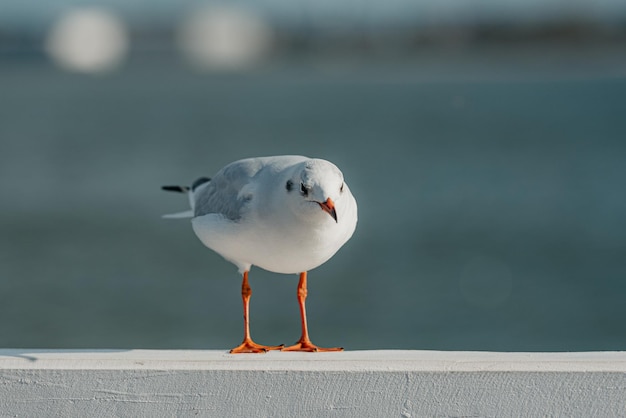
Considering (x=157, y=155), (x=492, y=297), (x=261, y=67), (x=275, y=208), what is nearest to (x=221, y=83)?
(x=261, y=67)

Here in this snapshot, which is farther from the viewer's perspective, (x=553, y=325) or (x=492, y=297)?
(x=492, y=297)

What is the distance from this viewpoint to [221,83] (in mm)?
61344

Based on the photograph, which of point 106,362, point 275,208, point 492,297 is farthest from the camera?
point 492,297

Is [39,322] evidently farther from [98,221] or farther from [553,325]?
[98,221]

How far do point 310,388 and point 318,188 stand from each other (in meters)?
0.65

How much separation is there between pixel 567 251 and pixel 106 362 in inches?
493

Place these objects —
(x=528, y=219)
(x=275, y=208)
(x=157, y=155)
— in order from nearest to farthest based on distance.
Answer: (x=275, y=208) < (x=528, y=219) < (x=157, y=155)

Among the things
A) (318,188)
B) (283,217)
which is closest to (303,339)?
(283,217)

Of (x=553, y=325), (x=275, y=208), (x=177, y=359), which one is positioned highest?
(x=275, y=208)

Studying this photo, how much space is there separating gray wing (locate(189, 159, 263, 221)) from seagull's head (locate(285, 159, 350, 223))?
21 centimetres

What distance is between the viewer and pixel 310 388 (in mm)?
1483

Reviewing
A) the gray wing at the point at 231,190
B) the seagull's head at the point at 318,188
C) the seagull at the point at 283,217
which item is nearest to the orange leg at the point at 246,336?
the seagull at the point at 283,217

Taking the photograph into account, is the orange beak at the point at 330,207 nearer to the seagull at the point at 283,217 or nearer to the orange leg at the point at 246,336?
the seagull at the point at 283,217

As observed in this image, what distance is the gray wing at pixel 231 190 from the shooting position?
7.68 ft
